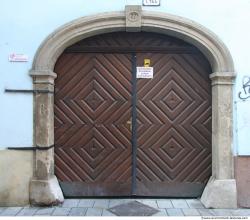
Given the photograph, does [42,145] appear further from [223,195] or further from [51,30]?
[223,195]

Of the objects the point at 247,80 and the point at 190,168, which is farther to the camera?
the point at 190,168

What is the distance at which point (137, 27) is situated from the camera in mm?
5766

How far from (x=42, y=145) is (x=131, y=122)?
55.1 inches

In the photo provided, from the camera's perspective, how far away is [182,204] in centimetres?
581

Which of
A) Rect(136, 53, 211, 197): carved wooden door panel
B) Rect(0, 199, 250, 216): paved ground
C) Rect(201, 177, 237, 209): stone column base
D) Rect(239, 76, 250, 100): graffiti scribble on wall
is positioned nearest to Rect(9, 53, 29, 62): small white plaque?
Rect(136, 53, 211, 197): carved wooden door panel

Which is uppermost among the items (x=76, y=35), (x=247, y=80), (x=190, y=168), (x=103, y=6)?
(x=103, y=6)

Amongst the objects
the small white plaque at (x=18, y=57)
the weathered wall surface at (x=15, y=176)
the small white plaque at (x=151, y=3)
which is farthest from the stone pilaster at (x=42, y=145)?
the small white plaque at (x=151, y=3)

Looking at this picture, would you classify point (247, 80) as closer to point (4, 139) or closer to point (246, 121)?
point (246, 121)

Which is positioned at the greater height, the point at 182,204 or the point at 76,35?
the point at 76,35

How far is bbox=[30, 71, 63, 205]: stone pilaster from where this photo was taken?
569cm

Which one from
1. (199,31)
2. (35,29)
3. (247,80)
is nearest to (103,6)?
(35,29)

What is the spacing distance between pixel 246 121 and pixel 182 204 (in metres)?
1.55

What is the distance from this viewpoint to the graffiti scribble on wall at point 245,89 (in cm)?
573

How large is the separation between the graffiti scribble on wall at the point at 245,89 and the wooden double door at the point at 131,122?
0.54 metres
